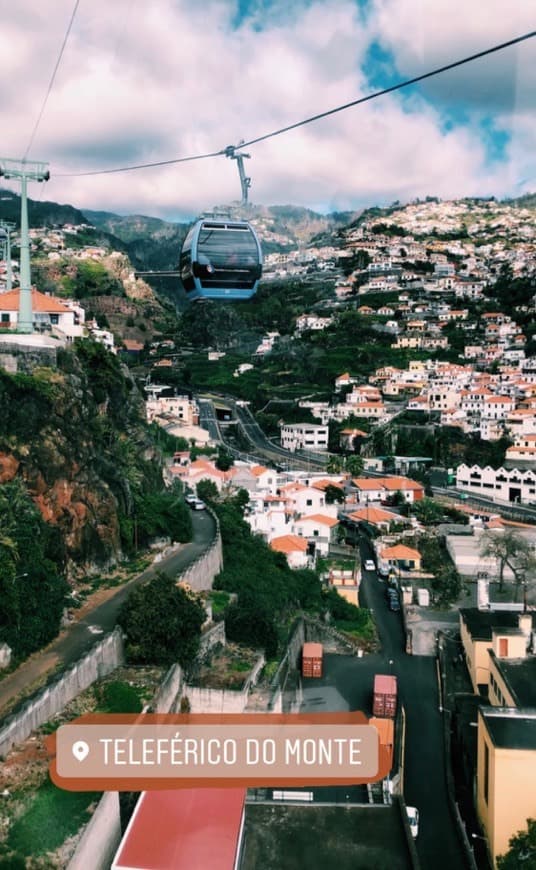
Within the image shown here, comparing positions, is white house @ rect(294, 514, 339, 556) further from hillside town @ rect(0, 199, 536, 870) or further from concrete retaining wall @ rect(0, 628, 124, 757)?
concrete retaining wall @ rect(0, 628, 124, 757)

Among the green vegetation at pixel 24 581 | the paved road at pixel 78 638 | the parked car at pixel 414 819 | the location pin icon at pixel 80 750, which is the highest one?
the green vegetation at pixel 24 581

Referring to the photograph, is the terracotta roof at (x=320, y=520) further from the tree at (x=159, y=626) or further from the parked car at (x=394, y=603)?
the tree at (x=159, y=626)

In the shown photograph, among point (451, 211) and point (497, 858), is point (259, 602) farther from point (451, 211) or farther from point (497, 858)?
point (451, 211)

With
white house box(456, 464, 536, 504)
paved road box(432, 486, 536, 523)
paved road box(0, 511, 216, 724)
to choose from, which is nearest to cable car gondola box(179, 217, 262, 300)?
paved road box(0, 511, 216, 724)

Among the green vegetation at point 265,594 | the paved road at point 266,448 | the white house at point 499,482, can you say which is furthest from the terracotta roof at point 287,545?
the paved road at point 266,448

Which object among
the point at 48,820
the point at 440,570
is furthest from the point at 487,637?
the point at 48,820

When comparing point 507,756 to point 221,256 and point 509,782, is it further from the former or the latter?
point 221,256

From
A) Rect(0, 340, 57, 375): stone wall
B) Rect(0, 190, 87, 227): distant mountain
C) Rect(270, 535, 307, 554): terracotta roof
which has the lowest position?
Rect(270, 535, 307, 554): terracotta roof
